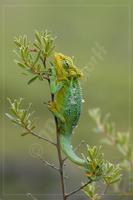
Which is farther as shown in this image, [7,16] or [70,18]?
[70,18]

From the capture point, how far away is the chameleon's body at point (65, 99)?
86cm

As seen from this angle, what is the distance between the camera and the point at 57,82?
0.86 meters

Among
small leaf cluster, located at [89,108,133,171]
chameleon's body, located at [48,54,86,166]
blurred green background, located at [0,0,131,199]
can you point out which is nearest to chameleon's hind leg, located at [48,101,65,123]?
chameleon's body, located at [48,54,86,166]

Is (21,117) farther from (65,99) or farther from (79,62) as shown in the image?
(79,62)

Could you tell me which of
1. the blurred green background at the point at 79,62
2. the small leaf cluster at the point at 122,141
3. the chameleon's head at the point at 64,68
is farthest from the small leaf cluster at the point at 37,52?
the blurred green background at the point at 79,62

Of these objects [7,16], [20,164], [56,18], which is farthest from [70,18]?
[20,164]

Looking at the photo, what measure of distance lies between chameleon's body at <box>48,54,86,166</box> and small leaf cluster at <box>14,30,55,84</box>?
0.02 metres

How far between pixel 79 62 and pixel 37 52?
358 centimetres

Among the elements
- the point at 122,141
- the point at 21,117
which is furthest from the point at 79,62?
the point at 21,117

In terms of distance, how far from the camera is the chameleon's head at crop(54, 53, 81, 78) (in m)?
0.88

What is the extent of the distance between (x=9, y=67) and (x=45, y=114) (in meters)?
0.43

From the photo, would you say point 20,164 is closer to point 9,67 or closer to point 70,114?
A: point 9,67

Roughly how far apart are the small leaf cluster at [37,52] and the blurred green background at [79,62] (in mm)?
3524

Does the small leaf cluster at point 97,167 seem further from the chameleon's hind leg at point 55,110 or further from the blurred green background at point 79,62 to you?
the blurred green background at point 79,62
